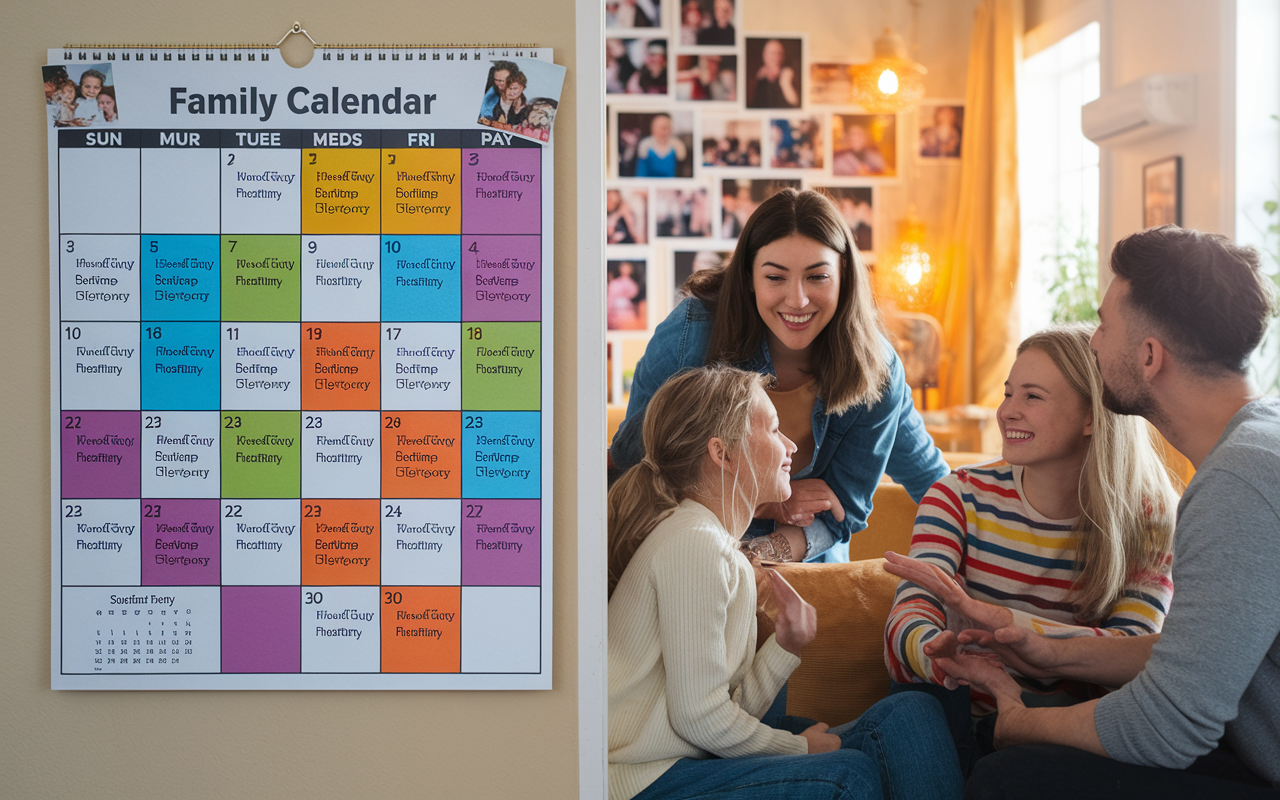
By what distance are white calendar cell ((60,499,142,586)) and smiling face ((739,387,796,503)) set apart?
2.79ft

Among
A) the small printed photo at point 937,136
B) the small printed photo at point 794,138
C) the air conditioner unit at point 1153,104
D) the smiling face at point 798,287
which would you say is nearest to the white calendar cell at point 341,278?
the smiling face at point 798,287

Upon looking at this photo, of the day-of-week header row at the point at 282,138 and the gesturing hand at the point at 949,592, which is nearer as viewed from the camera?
the day-of-week header row at the point at 282,138

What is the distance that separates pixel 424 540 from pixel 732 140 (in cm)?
440

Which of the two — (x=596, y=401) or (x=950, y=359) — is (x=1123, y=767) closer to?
(x=596, y=401)

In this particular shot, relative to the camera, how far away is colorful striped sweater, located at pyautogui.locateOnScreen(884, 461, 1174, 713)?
4.85 ft

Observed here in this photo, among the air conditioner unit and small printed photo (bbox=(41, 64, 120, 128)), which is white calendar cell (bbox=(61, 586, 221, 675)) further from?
the air conditioner unit

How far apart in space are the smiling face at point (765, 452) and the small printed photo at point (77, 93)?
3.15 ft

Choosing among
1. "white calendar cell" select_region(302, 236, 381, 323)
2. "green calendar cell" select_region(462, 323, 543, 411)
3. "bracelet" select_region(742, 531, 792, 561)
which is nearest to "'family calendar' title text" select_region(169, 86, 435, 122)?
"white calendar cell" select_region(302, 236, 381, 323)

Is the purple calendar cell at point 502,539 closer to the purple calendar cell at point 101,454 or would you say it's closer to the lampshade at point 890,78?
the purple calendar cell at point 101,454

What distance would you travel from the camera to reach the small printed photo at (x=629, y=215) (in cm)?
504

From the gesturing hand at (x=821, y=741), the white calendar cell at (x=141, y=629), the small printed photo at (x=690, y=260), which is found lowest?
the gesturing hand at (x=821, y=741)

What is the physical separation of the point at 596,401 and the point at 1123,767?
77 centimetres

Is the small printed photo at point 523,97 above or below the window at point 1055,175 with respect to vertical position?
below

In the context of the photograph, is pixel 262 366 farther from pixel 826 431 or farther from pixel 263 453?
pixel 826 431
